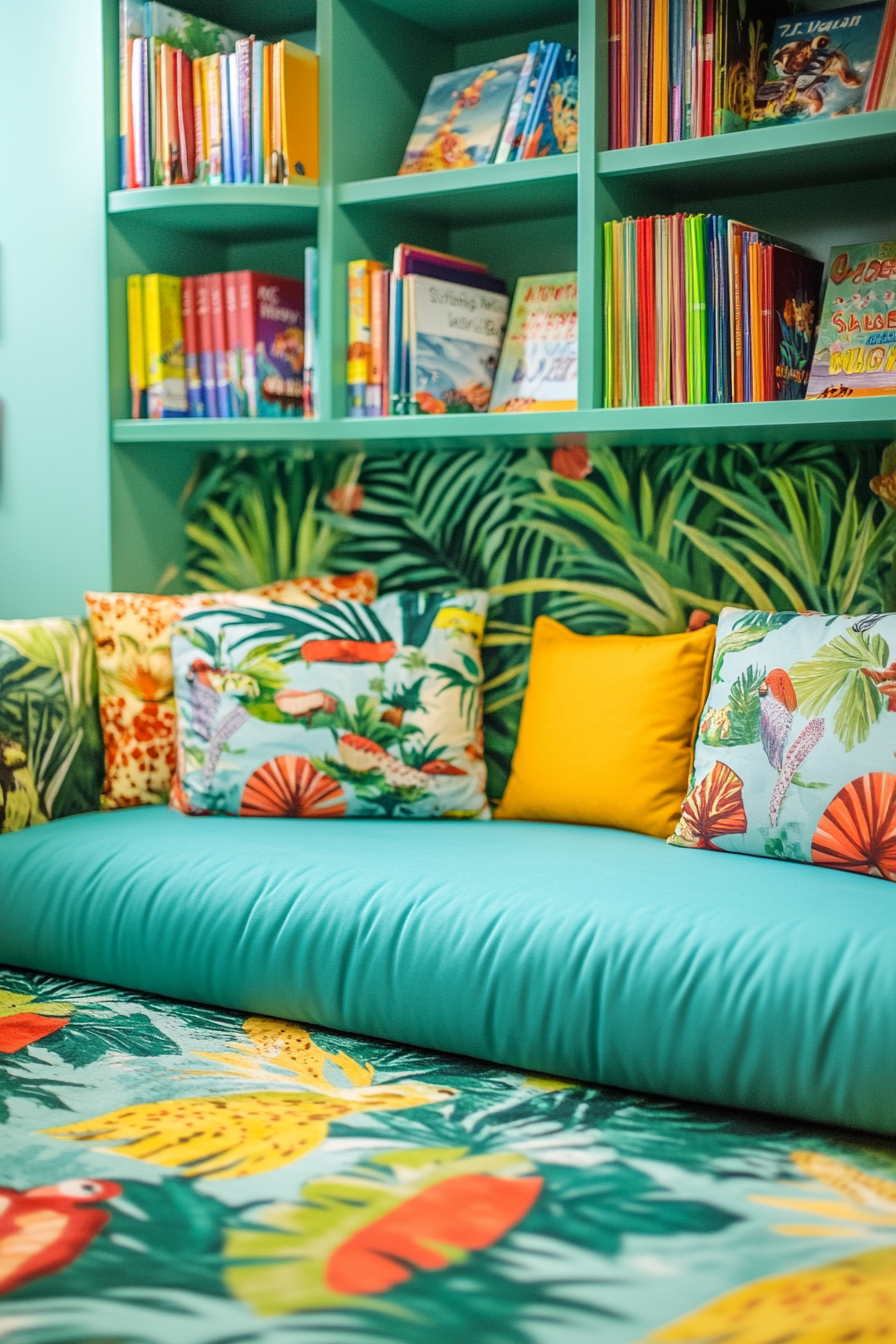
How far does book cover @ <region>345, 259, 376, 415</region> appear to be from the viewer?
267cm

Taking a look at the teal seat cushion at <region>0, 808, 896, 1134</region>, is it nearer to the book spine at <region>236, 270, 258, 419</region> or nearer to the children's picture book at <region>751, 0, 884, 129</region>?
the book spine at <region>236, 270, 258, 419</region>

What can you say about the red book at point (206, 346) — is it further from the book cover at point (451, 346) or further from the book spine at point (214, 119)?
the book cover at point (451, 346)

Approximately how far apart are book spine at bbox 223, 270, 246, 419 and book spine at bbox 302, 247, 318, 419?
162mm

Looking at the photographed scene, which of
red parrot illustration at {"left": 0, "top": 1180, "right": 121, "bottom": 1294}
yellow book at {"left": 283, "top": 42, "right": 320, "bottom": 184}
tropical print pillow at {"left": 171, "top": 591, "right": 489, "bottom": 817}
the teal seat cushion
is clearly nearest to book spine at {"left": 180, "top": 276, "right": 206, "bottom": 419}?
yellow book at {"left": 283, "top": 42, "right": 320, "bottom": 184}

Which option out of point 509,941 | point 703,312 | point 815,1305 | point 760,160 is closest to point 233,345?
point 703,312

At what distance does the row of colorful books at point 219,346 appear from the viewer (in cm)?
281

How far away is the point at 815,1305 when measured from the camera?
1386 mm

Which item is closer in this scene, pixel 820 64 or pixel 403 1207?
pixel 403 1207

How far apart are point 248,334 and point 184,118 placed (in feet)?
1.46

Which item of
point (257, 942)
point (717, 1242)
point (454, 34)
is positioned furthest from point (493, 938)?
point (454, 34)

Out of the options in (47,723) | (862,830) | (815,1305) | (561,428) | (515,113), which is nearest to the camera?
Result: (815,1305)

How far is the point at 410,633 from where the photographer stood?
8.82ft

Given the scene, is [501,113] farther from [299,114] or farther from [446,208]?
[299,114]

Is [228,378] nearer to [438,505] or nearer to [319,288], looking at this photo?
[319,288]
